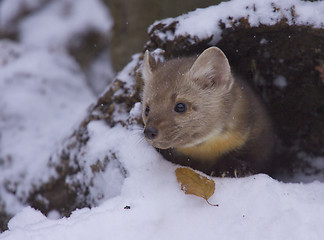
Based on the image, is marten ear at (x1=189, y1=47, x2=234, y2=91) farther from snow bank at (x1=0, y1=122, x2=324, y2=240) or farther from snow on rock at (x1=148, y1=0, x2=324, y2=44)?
snow bank at (x1=0, y1=122, x2=324, y2=240)

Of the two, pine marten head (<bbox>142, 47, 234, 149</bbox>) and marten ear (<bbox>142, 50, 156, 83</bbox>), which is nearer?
pine marten head (<bbox>142, 47, 234, 149</bbox>)

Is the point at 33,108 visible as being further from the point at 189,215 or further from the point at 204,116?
the point at 189,215

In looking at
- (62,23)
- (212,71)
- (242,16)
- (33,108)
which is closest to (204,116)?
(212,71)

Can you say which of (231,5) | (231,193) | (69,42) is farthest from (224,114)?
(69,42)

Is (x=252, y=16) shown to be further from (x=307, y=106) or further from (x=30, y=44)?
(x=30, y=44)

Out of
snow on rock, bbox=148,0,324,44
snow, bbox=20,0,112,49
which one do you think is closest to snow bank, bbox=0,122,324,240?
snow on rock, bbox=148,0,324,44

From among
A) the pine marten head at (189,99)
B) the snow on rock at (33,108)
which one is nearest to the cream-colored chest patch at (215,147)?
the pine marten head at (189,99)
